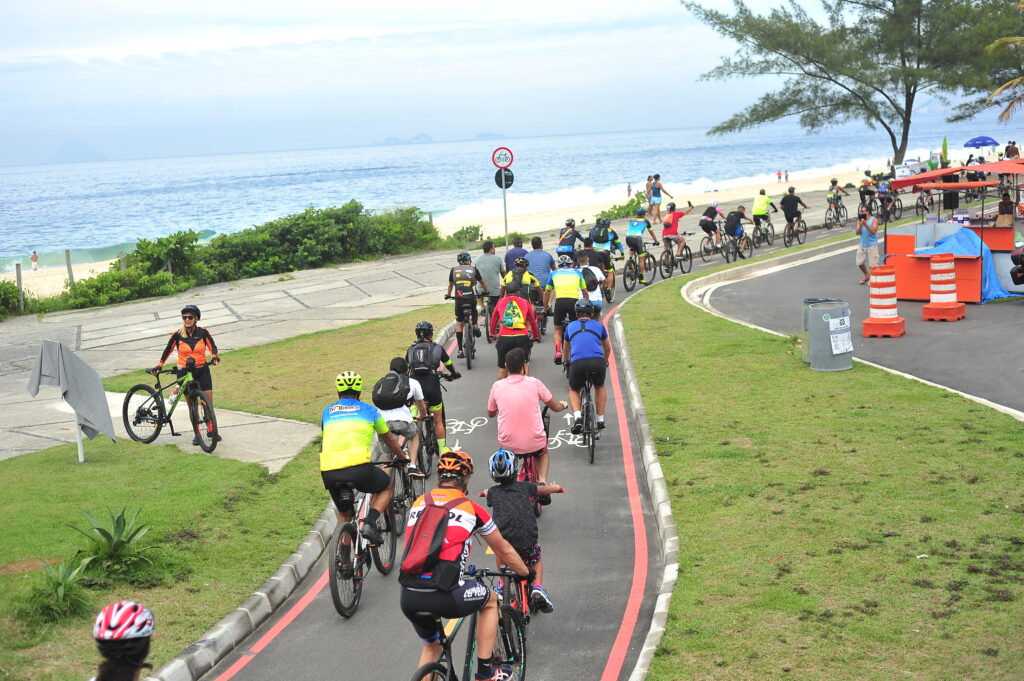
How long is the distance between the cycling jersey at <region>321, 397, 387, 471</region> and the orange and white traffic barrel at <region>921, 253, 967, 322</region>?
15.2 metres

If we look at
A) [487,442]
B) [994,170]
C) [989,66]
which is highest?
[989,66]

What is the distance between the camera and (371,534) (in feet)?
28.9

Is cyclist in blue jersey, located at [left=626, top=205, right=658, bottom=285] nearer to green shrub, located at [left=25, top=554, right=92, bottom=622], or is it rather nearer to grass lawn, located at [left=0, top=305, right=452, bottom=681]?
grass lawn, located at [left=0, top=305, right=452, bottom=681]

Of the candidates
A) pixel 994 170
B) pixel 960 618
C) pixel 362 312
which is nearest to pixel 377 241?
pixel 362 312

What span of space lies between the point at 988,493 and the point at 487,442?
6.53 metres

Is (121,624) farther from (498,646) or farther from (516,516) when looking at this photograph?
(516,516)

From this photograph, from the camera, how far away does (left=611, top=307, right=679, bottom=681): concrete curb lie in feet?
23.9

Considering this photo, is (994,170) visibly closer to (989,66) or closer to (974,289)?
(974,289)

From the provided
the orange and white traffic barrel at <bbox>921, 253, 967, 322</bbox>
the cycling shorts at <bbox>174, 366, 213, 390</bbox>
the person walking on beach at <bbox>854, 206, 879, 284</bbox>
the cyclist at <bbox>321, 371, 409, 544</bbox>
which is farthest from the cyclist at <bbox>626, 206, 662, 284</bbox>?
the cyclist at <bbox>321, 371, 409, 544</bbox>

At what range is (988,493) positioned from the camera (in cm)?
985

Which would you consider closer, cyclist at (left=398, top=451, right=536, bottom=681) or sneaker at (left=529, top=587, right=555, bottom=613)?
cyclist at (left=398, top=451, right=536, bottom=681)

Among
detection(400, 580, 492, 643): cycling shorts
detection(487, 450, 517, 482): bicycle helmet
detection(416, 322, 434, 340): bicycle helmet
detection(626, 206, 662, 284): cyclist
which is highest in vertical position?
detection(626, 206, 662, 284): cyclist

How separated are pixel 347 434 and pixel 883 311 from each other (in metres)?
13.6

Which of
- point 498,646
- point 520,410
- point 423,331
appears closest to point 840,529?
point 520,410
